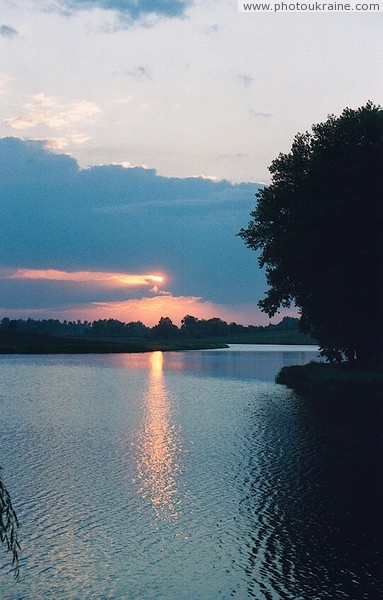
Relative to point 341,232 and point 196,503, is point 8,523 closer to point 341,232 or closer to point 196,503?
point 196,503

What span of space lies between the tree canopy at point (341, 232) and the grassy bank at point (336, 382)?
141 inches

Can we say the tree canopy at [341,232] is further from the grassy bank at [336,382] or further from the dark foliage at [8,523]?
the dark foliage at [8,523]

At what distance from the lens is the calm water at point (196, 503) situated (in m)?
19.9

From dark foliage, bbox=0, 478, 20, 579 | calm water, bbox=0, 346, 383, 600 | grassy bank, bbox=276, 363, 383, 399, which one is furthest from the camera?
grassy bank, bbox=276, 363, 383, 399

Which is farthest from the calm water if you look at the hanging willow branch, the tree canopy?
the tree canopy

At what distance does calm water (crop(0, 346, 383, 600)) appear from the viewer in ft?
65.2

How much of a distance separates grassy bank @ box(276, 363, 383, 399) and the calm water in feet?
16.2

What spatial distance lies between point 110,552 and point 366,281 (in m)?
46.2

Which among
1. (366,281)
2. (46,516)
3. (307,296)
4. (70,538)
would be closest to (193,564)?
(70,538)

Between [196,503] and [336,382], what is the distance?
126 feet

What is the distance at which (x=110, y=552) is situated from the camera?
874 inches

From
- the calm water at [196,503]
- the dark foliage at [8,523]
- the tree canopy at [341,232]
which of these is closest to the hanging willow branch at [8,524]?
the dark foliage at [8,523]

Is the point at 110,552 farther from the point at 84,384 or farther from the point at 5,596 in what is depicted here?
the point at 84,384

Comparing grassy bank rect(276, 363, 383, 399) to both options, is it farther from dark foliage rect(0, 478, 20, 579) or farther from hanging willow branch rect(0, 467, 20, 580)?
dark foliage rect(0, 478, 20, 579)
